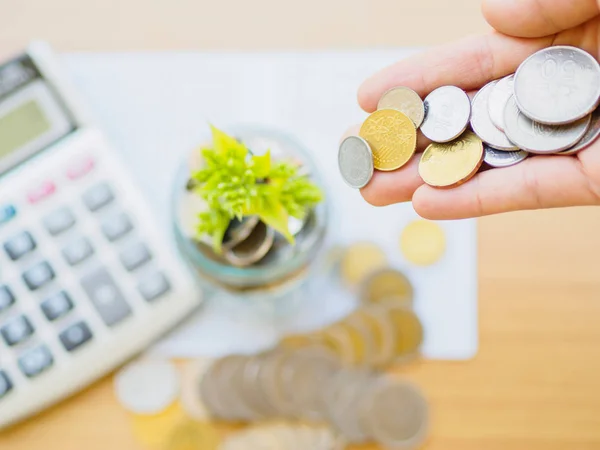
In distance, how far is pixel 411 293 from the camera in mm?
730

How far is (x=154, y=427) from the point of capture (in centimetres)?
72

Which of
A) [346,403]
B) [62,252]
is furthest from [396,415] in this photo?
[62,252]

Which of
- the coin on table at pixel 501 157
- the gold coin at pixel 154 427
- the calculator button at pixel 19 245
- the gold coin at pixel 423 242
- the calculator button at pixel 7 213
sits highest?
the calculator button at pixel 7 213

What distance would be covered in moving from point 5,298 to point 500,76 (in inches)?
19.4

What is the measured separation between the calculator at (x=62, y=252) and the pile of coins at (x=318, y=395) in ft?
0.32

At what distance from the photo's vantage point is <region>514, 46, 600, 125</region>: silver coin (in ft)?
1.73

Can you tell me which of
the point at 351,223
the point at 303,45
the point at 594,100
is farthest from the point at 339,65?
the point at 594,100

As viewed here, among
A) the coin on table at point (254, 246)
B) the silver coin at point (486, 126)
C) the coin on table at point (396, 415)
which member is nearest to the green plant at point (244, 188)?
the coin on table at point (254, 246)

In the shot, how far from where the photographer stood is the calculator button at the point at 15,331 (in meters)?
0.67

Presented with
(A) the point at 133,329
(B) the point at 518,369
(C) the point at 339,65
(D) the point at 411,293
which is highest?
(C) the point at 339,65

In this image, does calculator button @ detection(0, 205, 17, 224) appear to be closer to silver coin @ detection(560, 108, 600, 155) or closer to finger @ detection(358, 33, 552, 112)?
finger @ detection(358, 33, 552, 112)

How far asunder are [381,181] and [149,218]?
0.81 feet

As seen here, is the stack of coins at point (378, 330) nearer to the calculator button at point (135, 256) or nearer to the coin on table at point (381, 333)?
the coin on table at point (381, 333)

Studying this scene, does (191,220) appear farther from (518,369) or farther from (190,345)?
(518,369)
